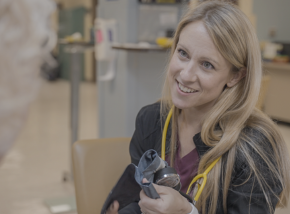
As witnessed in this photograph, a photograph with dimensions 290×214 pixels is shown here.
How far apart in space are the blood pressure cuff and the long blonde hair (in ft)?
0.74

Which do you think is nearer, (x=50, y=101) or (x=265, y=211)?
(x=265, y=211)

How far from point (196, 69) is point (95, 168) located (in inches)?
21.7

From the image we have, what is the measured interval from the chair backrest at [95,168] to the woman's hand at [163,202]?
439mm

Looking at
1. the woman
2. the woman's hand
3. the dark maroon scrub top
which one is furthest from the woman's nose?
the woman's hand

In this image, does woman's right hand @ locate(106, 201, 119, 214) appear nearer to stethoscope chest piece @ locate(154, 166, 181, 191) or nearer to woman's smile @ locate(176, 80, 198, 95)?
stethoscope chest piece @ locate(154, 166, 181, 191)

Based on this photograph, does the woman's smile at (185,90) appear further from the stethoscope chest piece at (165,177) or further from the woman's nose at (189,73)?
the stethoscope chest piece at (165,177)

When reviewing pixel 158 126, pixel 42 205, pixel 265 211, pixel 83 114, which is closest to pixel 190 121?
pixel 158 126

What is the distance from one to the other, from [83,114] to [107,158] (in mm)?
4533

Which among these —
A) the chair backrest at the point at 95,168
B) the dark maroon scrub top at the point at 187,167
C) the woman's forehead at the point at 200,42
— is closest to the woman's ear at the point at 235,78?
the woman's forehead at the point at 200,42

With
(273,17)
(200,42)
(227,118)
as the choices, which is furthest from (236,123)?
(273,17)

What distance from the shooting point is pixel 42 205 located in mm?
2682

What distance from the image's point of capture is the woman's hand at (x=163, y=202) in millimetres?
934

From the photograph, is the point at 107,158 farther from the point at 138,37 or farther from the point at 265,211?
the point at 138,37

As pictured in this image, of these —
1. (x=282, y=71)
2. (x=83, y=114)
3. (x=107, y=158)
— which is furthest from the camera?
(x=83, y=114)
